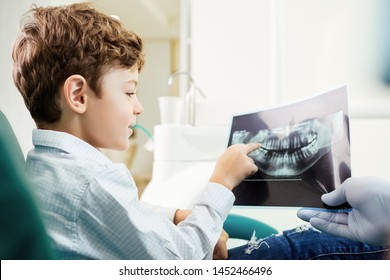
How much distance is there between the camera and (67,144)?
21.3 inches

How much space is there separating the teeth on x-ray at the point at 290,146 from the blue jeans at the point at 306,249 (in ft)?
0.37

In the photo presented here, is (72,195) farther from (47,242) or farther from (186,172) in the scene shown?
(186,172)

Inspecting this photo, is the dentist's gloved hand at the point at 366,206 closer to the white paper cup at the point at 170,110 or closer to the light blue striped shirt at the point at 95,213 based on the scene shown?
the light blue striped shirt at the point at 95,213

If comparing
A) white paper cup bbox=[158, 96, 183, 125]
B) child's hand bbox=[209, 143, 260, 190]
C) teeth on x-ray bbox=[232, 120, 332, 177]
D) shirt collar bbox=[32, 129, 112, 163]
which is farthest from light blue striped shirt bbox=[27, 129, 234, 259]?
white paper cup bbox=[158, 96, 183, 125]

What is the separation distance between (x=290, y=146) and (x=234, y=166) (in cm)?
12

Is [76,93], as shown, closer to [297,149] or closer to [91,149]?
[91,149]

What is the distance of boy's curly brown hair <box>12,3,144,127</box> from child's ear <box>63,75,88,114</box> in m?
0.01

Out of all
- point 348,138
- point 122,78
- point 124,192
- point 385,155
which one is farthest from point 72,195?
point 385,155

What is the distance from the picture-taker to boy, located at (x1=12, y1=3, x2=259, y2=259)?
49 cm

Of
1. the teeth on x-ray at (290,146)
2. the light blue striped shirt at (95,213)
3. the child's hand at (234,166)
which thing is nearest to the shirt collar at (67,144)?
the light blue striped shirt at (95,213)

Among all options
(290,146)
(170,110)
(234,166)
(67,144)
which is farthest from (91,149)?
(170,110)

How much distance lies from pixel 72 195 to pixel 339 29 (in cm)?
89

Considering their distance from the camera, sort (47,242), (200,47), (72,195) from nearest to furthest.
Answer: (47,242) < (72,195) < (200,47)
